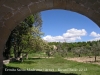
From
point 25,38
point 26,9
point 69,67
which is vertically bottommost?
point 69,67

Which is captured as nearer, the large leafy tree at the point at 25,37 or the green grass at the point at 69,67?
the green grass at the point at 69,67

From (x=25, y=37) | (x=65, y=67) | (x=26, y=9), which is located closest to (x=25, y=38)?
(x=25, y=37)

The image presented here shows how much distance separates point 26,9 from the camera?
12.6 ft

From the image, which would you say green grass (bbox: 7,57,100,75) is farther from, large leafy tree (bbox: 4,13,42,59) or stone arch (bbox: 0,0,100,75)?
stone arch (bbox: 0,0,100,75)

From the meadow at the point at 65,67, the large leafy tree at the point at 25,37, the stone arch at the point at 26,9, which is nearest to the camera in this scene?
the stone arch at the point at 26,9

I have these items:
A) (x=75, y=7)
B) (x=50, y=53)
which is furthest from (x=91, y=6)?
(x=50, y=53)

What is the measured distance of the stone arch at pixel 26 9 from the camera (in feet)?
12.4

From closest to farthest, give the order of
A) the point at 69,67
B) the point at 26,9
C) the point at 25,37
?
the point at 26,9
the point at 69,67
the point at 25,37

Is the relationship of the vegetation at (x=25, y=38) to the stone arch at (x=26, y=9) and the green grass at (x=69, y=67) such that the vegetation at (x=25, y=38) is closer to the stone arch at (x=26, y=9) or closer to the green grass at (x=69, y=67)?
the green grass at (x=69, y=67)

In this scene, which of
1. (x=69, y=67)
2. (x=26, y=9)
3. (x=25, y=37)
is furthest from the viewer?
(x=25, y=37)

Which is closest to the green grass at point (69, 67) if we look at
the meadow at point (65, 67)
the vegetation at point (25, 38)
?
the meadow at point (65, 67)

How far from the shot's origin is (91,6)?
404 cm

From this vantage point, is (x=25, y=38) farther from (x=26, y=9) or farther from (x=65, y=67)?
(x=26, y=9)

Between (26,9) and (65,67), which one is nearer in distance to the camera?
(26,9)
